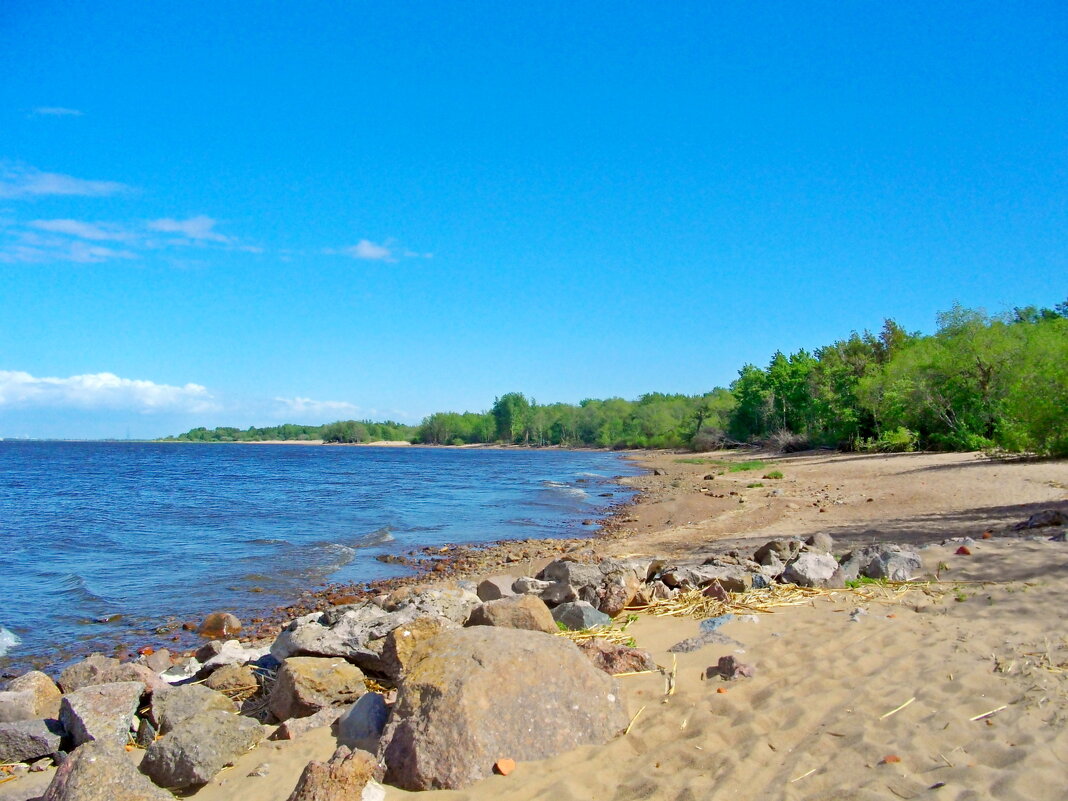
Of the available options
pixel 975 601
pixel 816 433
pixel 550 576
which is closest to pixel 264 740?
pixel 550 576

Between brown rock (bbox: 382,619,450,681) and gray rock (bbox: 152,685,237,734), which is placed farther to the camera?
gray rock (bbox: 152,685,237,734)

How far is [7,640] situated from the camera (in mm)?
10844

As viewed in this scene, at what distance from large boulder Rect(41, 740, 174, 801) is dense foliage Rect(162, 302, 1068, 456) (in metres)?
19.9

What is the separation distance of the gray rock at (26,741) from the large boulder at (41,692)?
0.90 m

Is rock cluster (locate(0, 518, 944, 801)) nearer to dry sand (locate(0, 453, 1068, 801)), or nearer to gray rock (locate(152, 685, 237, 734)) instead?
gray rock (locate(152, 685, 237, 734))

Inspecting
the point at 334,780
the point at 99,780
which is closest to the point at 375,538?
the point at 99,780

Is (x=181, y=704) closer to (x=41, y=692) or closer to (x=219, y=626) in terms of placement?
(x=41, y=692)

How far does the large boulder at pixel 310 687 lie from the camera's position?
19.3 feet

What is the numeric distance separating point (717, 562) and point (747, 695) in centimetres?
445

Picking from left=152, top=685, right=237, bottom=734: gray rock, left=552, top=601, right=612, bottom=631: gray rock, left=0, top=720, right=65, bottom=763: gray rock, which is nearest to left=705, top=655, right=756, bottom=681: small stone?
left=552, top=601, right=612, bottom=631: gray rock

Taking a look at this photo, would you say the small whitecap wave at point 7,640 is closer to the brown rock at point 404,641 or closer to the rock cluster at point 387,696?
the rock cluster at point 387,696

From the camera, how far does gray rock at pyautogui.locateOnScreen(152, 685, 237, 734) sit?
5887 mm

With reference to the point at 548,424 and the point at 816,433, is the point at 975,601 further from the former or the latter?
the point at 548,424

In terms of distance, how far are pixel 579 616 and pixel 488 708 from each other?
115 inches
